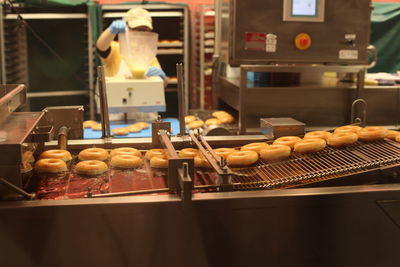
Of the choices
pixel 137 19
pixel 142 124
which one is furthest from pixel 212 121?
pixel 137 19

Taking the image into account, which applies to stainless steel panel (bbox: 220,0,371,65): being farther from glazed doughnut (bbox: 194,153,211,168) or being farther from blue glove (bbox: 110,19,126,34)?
glazed doughnut (bbox: 194,153,211,168)

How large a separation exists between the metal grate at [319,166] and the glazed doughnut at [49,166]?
0.63 metres

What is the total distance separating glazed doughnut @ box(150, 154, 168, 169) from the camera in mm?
1824

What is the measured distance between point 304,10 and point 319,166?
1789mm

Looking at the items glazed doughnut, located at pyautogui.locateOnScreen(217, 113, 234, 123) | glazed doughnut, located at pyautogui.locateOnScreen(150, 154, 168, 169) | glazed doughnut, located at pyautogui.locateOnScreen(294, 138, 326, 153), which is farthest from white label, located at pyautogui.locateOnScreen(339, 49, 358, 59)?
glazed doughnut, located at pyautogui.locateOnScreen(150, 154, 168, 169)

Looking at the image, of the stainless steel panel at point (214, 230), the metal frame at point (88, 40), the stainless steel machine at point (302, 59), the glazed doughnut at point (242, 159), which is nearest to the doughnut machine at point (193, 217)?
the stainless steel panel at point (214, 230)

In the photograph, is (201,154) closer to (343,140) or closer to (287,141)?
(287,141)

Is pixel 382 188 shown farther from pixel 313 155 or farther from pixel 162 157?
pixel 162 157

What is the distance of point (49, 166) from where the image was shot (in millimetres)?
1729

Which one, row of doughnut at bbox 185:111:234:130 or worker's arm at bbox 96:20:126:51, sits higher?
worker's arm at bbox 96:20:126:51

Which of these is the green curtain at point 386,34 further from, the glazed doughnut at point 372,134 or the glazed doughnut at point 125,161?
the glazed doughnut at point 125,161

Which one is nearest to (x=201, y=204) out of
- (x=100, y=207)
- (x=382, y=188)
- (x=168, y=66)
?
(x=100, y=207)

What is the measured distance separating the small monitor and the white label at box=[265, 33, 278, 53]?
145 millimetres

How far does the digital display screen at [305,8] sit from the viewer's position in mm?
3244
